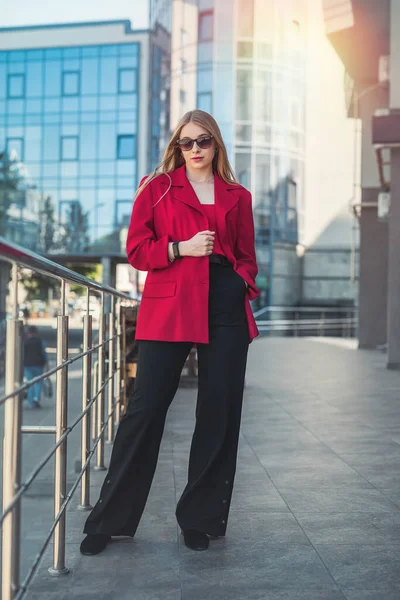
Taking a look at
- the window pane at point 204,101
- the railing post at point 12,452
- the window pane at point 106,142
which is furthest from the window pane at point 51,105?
the railing post at point 12,452

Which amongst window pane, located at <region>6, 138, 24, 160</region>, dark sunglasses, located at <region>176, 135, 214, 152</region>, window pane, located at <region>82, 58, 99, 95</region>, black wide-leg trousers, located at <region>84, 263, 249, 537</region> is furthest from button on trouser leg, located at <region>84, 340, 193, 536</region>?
window pane, located at <region>6, 138, 24, 160</region>

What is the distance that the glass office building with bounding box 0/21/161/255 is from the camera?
36.4 meters

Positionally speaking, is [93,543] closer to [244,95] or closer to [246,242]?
[246,242]

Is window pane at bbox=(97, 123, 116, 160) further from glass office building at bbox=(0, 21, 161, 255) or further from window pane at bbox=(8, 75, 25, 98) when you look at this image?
window pane at bbox=(8, 75, 25, 98)

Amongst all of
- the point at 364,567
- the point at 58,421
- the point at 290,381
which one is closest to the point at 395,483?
the point at 364,567

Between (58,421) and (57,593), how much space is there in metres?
0.53

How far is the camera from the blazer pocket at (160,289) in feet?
10.4

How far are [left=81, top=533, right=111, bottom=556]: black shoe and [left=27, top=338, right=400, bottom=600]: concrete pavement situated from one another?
1.1 inches

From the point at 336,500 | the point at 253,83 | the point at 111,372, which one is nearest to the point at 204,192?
the point at 336,500

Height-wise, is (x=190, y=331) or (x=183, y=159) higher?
(x=183, y=159)

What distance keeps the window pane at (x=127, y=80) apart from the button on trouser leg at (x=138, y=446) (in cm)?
3431

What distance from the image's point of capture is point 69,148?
120 ft

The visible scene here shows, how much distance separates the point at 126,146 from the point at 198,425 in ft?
112

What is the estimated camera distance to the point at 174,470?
496cm
